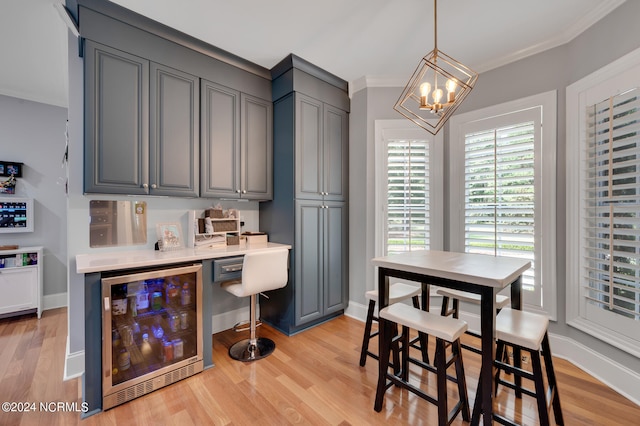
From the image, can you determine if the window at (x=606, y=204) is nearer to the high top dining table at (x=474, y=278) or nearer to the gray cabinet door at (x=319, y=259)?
the high top dining table at (x=474, y=278)

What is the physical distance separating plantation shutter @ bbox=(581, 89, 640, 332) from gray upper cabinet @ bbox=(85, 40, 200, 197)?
3.25 metres

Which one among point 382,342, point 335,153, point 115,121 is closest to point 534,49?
point 335,153

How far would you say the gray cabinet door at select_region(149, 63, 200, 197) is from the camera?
7.43 feet

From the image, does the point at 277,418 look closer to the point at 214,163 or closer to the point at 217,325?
the point at 217,325

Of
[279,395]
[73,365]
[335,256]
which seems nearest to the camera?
[279,395]

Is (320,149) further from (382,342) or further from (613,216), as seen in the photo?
(613,216)

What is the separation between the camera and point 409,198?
10.1 feet

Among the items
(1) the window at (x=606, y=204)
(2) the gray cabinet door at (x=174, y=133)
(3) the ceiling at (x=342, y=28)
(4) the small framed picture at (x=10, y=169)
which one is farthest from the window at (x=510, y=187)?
(4) the small framed picture at (x=10, y=169)

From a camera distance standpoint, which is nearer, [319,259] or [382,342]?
[382,342]

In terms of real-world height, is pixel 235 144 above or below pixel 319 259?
above

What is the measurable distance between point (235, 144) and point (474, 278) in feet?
7.59

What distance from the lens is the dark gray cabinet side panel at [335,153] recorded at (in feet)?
10.3

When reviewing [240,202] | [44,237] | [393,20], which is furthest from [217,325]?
[393,20]

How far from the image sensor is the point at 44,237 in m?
3.52
